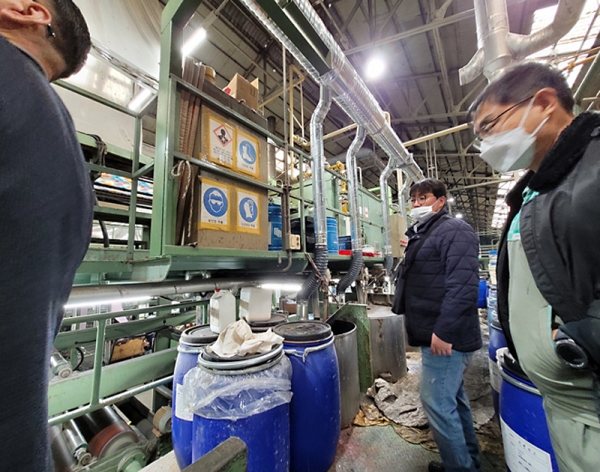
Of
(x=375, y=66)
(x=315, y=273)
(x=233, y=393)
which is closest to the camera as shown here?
(x=233, y=393)

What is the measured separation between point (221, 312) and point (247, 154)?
120cm

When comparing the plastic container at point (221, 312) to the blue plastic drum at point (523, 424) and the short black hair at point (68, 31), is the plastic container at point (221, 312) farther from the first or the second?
the blue plastic drum at point (523, 424)

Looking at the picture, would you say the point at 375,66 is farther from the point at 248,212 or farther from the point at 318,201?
the point at 248,212

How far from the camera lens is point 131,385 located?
2.02m

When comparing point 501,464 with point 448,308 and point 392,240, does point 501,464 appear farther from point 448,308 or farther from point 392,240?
point 392,240

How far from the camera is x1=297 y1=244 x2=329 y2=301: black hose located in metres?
2.24

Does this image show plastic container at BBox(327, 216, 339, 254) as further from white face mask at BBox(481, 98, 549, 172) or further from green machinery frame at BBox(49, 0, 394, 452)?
white face mask at BBox(481, 98, 549, 172)

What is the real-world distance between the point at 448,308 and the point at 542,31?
2720 millimetres

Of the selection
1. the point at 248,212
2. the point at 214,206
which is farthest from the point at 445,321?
the point at 214,206

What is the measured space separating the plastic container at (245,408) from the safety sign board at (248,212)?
2.79 feet

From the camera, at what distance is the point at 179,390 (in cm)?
153

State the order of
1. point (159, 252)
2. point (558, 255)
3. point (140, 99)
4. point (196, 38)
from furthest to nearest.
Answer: point (140, 99)
point (196, 38)
point (159, 252)
point (558, 255)

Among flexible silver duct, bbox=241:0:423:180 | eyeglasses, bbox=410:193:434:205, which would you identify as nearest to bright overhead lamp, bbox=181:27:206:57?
flexible silver duct, bbox=241:0:423:180

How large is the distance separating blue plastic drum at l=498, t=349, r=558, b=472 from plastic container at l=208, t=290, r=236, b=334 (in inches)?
66.9
